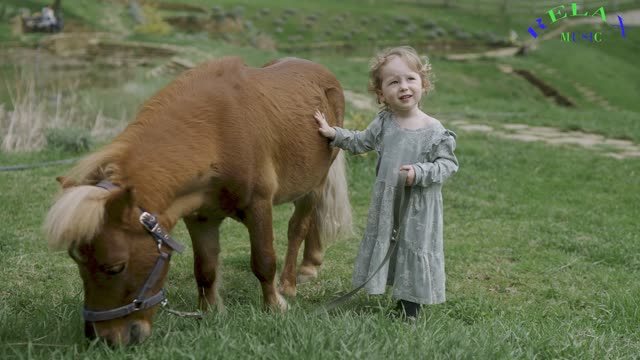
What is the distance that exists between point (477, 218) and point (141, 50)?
18.5 metres

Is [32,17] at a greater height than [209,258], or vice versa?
[32,17]

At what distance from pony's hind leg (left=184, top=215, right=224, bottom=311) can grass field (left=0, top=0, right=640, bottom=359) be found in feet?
0.77

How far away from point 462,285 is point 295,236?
1.18 m

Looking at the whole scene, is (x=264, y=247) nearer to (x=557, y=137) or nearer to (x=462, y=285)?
(x=462, y=285)

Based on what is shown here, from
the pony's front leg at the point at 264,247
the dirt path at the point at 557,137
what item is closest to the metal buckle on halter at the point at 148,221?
the pony's front leg at the point at 264,247

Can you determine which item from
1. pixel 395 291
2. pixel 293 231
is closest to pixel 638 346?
pixel 395 291

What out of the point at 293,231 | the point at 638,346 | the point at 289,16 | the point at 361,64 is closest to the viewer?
the point at 638,346

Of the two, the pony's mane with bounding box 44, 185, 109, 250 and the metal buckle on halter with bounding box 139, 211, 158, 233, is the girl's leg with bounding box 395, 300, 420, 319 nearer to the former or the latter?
the metal buckle on halter with bounding box 139, 211, 158, 233

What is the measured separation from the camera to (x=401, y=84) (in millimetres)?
3621

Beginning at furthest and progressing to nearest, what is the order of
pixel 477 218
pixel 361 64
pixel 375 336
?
pixel 361 64
pixel 477 218
pixel 375 336

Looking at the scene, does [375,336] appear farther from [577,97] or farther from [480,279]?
[577,97]

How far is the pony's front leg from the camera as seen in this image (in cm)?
350

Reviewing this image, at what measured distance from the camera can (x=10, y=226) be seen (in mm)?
5551

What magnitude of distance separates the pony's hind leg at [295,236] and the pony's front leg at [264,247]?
1.80ft
